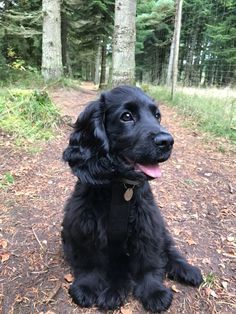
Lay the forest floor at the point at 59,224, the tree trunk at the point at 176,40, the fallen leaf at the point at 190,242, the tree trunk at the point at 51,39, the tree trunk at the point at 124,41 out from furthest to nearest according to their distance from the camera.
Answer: the tree trunk at the point at 51,39
the tree trunk at the point at 176,40
the tree trunk at the point at 124,41
the fallen leaf at the point at 190,242
the forest floor at the point at 59,224

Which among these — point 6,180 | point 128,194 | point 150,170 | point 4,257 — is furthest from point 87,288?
point 6,180

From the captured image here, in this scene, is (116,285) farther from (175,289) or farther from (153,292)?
(175,289)

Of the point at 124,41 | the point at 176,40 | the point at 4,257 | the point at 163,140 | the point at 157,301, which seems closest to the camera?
the point at 163,140

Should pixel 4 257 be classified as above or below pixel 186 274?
below

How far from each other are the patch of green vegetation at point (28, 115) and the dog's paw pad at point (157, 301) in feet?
10.9

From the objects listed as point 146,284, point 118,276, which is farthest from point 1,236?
point 146,284

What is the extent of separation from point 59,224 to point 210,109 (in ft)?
16.5

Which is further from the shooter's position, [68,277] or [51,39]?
[51,39]

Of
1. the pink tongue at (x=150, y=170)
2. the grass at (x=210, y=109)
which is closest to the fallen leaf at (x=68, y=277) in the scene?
the pink tongue at (x=150, y=170)

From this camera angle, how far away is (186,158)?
5.19m

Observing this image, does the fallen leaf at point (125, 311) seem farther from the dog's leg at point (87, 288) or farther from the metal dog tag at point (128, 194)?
the metal dog tag at point (128, 194)

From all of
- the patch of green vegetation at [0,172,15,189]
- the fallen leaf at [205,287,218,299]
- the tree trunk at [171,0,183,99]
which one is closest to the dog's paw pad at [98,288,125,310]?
the fallen leaf at [205,287,218,299]

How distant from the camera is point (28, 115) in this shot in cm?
550

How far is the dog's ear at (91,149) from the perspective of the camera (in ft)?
7.07
